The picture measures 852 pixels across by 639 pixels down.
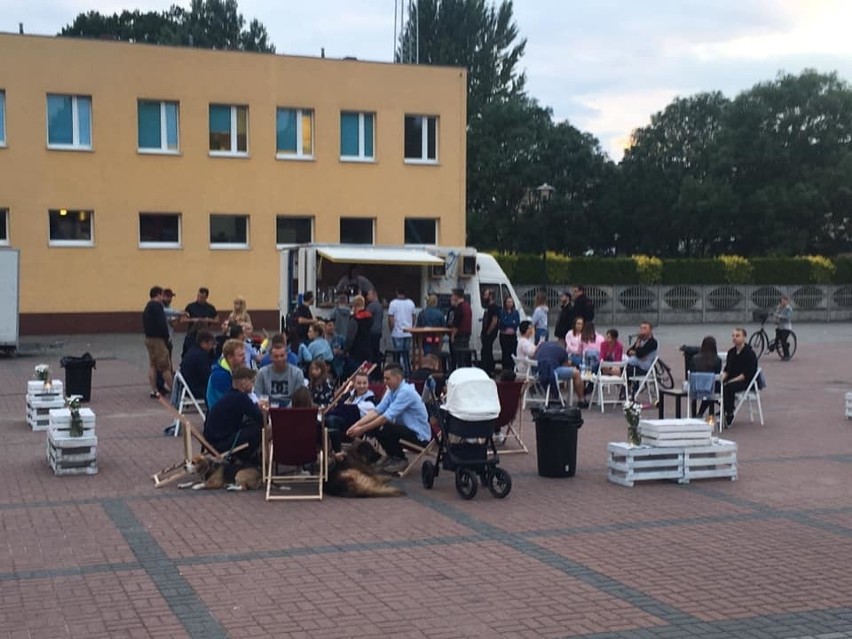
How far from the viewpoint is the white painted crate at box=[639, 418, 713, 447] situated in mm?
11461

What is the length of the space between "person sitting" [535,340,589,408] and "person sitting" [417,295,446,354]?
4668 mm

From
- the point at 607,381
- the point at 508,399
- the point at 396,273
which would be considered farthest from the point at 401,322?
the point at 508,399

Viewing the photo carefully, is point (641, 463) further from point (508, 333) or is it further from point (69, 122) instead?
point (69, 122)

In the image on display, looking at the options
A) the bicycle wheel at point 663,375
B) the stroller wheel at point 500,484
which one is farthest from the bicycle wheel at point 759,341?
the stroller wheel at point 500,484

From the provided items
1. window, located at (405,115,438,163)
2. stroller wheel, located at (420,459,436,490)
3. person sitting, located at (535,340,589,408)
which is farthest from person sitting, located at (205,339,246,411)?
window, located at (405,115,438,163)

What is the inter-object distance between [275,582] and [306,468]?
13.1 ft

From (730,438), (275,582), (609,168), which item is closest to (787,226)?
(609,168)

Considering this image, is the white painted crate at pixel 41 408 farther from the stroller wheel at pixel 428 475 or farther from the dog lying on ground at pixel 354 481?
the stroller wheel at pixel 428 475

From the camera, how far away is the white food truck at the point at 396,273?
22266 millimetres

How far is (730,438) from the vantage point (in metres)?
14.7

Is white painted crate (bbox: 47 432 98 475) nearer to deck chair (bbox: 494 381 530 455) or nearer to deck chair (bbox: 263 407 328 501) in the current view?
deck chair (bbox: 263 407 328 501)

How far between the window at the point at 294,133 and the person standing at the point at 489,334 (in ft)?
51.8

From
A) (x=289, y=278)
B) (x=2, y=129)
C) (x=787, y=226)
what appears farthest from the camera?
(x=787, y=226)

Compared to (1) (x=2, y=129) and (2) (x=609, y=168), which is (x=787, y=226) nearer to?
(2) (x=609, y=168)
